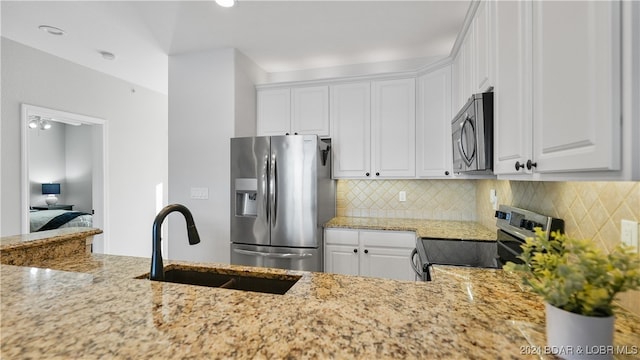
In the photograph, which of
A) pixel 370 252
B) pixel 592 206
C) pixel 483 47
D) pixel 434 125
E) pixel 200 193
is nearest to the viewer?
pixel 592 206

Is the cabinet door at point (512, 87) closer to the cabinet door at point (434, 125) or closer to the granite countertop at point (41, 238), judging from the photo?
the cabinet door at point (434, 125)

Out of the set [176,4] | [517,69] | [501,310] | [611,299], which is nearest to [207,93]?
[176,4]

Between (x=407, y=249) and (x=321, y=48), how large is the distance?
6.85 feet

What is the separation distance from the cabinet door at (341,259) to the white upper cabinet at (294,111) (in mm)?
1166

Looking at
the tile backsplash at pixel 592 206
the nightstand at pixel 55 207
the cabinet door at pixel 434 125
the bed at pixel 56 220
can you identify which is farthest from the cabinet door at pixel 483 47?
the nightstand at pixel 55 207

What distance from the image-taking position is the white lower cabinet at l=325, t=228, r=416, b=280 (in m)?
2.59

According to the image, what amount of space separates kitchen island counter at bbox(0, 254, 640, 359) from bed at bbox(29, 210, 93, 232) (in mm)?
4261

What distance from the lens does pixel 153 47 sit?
9.55ft

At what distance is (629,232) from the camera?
2.99 ft

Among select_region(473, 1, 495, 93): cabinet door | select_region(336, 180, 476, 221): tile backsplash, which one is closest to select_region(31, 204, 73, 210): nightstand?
select_region(336, 180, 476, 221): tile backsplash

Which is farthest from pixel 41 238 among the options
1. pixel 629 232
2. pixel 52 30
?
pixel 629 232

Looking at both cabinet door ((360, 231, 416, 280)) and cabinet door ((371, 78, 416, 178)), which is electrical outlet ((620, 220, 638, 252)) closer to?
cabinet door ((360, 231, 416, 280))

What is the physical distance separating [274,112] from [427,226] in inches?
76.7

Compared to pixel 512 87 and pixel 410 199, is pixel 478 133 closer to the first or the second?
pixel 512 87
